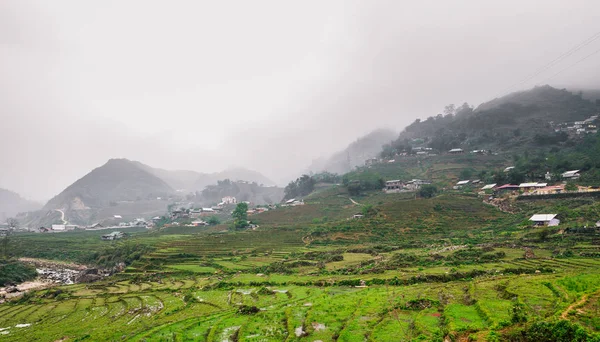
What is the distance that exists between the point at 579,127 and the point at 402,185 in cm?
6619

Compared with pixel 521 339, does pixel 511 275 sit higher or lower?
lower

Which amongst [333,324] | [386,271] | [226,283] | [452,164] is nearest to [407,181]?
[452,164]

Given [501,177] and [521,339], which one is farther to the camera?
[501,177]

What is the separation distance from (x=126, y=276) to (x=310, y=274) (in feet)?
84.0

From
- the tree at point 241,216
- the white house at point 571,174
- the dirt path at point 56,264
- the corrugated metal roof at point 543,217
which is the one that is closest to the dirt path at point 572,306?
the corrugated metal roof at point 543,217

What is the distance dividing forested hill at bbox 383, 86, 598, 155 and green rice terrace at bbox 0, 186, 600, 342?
219ft

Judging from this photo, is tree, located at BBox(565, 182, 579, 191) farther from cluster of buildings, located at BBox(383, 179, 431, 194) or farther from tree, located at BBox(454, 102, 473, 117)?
tree, located at BBox(454, 102, 473, 117)

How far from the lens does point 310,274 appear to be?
116 feet

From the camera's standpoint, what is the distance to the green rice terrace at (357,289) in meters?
17.6

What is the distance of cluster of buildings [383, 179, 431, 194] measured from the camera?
310 feet

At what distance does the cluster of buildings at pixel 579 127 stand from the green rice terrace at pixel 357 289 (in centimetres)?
6898

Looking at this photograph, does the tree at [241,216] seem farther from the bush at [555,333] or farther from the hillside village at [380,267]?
the bush at [555,333]

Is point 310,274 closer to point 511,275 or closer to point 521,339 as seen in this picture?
point 511,275

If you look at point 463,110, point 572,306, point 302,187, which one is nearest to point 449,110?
point 463,110
